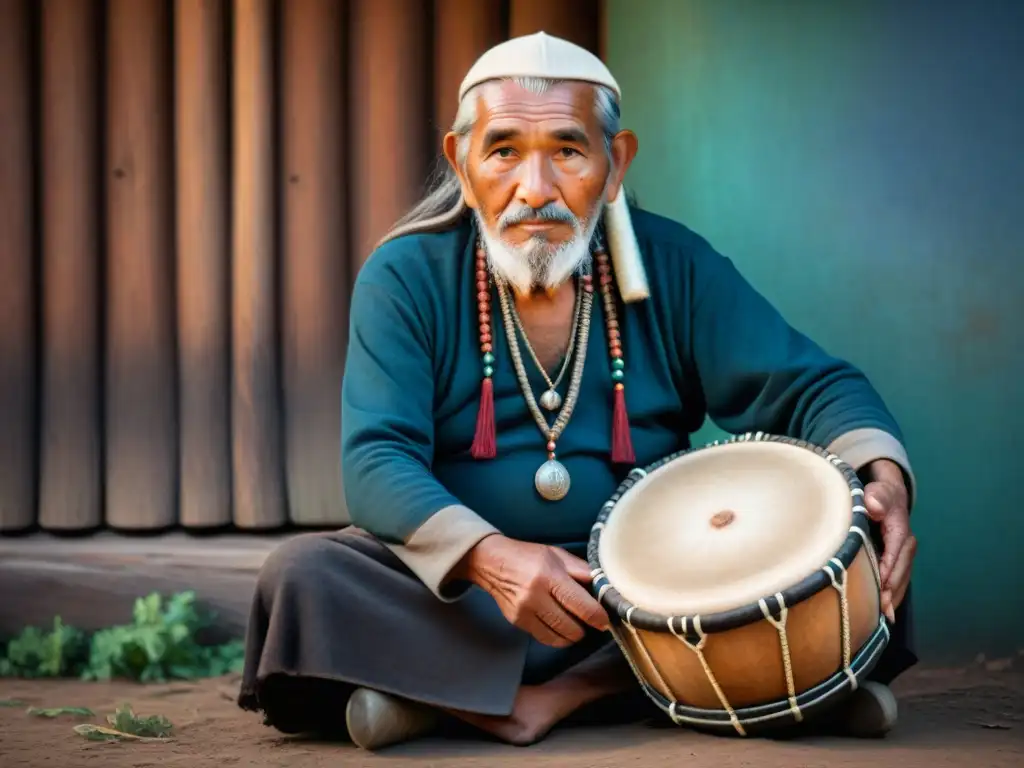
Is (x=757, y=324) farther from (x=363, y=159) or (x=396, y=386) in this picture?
(x=363, y=159)

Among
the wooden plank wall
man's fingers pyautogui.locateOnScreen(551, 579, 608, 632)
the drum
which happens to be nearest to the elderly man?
man's fingers pyautogui.locateOnScreen(551, 579, 608, 632)

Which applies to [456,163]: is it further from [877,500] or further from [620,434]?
[877,500]

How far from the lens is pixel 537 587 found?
9.27ft

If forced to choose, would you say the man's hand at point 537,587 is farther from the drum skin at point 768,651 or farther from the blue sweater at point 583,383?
the blue sweater at point 583,383

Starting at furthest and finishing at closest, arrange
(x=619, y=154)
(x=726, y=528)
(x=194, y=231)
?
(x=194, y=231), (x=619, y=154), (x=726, y=528)

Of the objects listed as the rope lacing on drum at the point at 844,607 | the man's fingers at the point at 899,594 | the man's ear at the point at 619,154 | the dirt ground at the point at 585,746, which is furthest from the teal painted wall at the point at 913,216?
the rope lacing on drum at the point at 844,607

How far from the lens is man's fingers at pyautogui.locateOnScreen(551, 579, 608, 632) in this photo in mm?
2832

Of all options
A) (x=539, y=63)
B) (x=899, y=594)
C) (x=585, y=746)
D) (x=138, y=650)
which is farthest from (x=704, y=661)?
(x=138, y=650)

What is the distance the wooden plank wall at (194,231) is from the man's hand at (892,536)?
1977 millimetres

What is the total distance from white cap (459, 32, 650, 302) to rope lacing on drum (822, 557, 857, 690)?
3.09 ft

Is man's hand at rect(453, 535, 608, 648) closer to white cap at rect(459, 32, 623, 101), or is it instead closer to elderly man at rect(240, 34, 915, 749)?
elderly man at rect(240, 34, 915, 749)

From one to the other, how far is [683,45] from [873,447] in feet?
4.87

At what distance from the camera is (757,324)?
3.40 m

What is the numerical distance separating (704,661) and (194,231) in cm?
245
